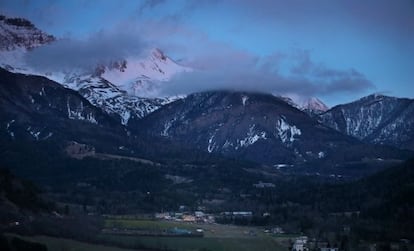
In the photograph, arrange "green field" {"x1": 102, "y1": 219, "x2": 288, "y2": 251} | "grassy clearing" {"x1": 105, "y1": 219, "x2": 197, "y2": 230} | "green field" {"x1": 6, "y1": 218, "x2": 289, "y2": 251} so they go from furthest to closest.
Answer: "grassy clearing" {"x1": 105, "y1": 219, "x2": 197, "y2": 230}, "green field" {"x1": 102, "y1": 219, "x2": 288, "y2": 251}, "green field" {"x1": 6, "y1": 218, "x2": 289, "y2": 251}

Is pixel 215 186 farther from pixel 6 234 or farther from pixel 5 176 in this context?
pixel 6 234

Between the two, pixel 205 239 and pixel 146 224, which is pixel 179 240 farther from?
pixel 146 224

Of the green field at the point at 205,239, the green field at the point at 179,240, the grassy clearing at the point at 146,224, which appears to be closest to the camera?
the green field at the point at 179,240

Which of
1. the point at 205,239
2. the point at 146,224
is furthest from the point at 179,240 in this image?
the point at 146,224

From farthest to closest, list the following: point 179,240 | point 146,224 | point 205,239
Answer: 1. point 146,224
2. point 205,239
3. point 179,240

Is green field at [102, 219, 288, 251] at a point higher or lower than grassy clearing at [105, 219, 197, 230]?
lower

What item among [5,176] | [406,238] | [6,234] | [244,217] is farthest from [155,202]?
[6,234]

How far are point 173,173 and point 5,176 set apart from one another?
82840 millimetres

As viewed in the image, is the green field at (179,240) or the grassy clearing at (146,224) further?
the grassy clearing at (146,224)

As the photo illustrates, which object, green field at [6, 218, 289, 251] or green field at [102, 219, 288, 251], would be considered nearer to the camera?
green field at [6, 218, 289, 251]

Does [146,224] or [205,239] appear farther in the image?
[146,224]

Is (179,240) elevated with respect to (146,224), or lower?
lower

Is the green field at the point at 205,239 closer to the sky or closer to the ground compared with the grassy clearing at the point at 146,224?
closer to the ground

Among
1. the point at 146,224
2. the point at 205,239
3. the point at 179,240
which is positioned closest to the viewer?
the point at 179,240
